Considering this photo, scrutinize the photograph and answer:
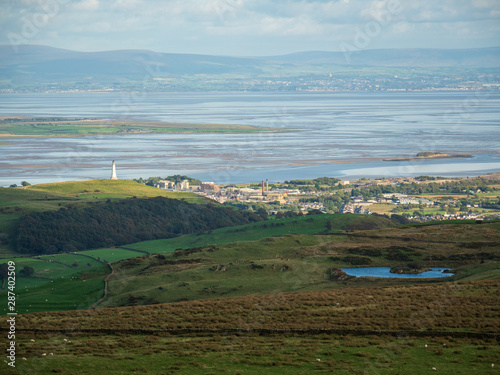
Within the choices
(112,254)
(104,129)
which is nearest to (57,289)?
(112,254)

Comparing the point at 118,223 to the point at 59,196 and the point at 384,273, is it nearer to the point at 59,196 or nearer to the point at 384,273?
the point at 59,196

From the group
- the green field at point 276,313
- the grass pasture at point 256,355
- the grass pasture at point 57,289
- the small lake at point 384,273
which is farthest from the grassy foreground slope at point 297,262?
the grass pasture at point 256,355

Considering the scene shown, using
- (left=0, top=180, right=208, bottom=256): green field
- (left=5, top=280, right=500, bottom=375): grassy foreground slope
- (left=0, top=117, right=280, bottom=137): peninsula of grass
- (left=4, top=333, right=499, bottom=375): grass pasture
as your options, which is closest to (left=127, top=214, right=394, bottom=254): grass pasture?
(left=0, top=180, right=208, bottom=256): green field

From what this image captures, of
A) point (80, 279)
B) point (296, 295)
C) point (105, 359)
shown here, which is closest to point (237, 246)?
point (80, 279)

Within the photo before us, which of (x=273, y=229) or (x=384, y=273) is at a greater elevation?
(x=273, y=229)

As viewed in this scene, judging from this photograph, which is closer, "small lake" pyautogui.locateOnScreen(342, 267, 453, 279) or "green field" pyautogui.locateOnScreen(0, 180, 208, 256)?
"small lake" pyautogui.locateOnScreen(342, 267, 453, 279)

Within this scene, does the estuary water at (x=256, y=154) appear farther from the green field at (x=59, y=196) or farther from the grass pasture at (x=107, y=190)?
the green field at (x=59, y=196)

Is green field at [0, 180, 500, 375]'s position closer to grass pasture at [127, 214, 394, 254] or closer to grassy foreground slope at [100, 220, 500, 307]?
grassy foreground slope at [100, 220, 500, 307]

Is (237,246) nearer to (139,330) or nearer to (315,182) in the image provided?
(139,330)
